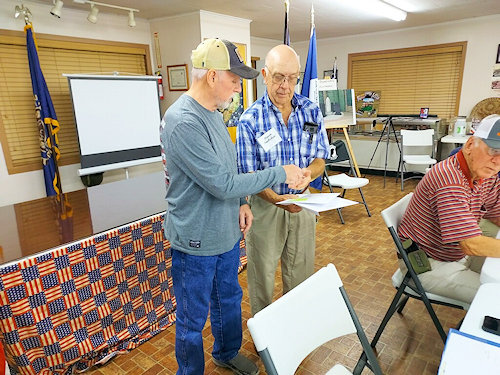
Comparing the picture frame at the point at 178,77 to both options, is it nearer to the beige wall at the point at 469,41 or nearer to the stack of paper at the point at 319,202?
the stack of paper at the point at 319,202

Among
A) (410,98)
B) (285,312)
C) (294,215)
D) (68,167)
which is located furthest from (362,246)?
(410,98)

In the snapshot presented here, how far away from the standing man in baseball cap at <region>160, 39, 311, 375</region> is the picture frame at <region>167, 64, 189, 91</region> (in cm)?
358

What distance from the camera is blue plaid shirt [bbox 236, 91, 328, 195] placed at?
160 cm

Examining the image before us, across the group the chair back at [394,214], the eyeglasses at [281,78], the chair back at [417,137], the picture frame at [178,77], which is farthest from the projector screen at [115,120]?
the chair back at [417,137]

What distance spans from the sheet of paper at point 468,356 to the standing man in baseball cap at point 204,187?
781 millimetres

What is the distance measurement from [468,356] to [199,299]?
98 centimetres

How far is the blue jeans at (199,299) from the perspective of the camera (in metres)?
1.40

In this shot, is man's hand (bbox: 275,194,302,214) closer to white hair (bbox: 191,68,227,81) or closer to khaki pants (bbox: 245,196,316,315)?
khaki pants (bbox: 245,196,316,315)

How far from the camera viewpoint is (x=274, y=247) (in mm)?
1731

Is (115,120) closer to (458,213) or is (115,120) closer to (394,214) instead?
(394,214)

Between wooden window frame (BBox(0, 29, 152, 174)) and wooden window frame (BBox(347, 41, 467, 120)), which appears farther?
wooden window frame (BBox(347, 41, 467, 120))

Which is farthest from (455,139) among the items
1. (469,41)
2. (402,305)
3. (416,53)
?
(402,305)

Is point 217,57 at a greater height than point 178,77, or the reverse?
point 178,77

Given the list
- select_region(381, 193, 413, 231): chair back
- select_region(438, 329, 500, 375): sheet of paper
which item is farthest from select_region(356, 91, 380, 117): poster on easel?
select_region(438, 329, 500, 375): sheet of paper
